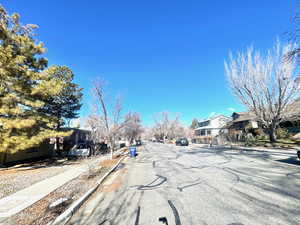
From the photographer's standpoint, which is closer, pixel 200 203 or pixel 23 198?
pixel 200 203

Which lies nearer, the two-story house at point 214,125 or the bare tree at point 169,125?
the two-story house at point 214,125

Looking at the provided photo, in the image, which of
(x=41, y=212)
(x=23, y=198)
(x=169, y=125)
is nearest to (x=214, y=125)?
(x=169, y=125)

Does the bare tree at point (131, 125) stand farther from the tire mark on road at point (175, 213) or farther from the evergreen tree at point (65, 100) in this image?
the tire mark on road at point (175, 213)

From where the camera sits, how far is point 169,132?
60.0 meters

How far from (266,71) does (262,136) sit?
11.8 meters

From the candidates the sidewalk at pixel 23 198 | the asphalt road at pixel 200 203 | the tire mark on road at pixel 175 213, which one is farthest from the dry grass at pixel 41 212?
the tire mark on road at pixel 175 213

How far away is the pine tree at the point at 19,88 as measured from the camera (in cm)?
927

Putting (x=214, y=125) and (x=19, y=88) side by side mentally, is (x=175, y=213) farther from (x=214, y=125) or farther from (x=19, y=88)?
(x=214, y=125)

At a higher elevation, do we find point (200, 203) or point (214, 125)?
point (214, 125)

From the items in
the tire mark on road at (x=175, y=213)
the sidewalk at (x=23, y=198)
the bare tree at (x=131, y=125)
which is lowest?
the sidewalk at (x=23, y=198)

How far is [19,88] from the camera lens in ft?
32.4

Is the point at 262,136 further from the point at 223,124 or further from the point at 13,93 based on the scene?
the point at 13,93

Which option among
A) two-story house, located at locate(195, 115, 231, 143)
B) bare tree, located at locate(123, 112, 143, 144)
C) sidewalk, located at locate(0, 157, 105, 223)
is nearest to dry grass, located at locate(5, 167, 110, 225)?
sidewalk, located at locate(0, 157, 105, 223)

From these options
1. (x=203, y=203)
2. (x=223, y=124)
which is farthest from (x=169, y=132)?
(x=203, y=203)
